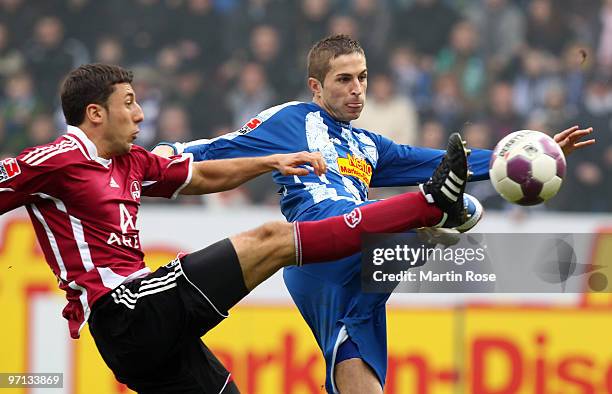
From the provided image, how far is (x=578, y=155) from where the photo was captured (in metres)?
11.1

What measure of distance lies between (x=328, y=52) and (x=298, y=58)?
232 inches

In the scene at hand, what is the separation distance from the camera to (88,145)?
17.9 ft

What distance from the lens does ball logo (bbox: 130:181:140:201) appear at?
558cm

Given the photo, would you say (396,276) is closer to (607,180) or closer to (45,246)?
(45,246)

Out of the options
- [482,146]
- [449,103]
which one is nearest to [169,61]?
[449,103]

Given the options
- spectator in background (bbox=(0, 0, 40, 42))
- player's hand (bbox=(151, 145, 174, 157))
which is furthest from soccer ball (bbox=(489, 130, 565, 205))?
spectator in background (bbox=(0, 0, 40, 42))

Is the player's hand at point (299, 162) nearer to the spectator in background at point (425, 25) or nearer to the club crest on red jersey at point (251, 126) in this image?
the club crest on red jersey at point (251, 126)

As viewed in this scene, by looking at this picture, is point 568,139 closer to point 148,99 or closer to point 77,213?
point 77,213

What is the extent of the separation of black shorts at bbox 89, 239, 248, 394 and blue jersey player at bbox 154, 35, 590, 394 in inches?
35.5

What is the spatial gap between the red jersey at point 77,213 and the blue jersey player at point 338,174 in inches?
32.9

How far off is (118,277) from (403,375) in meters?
3.49

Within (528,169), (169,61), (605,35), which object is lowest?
(528,169)

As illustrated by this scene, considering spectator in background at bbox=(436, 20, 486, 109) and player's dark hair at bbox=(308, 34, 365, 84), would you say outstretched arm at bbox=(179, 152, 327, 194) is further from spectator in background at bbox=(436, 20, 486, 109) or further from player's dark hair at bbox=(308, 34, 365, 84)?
spectator in background at bbox=(436, 20, 486, 109)

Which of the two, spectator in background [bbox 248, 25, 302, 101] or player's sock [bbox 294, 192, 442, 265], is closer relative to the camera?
player's sock [bbox 294, 192, 442, 265]
